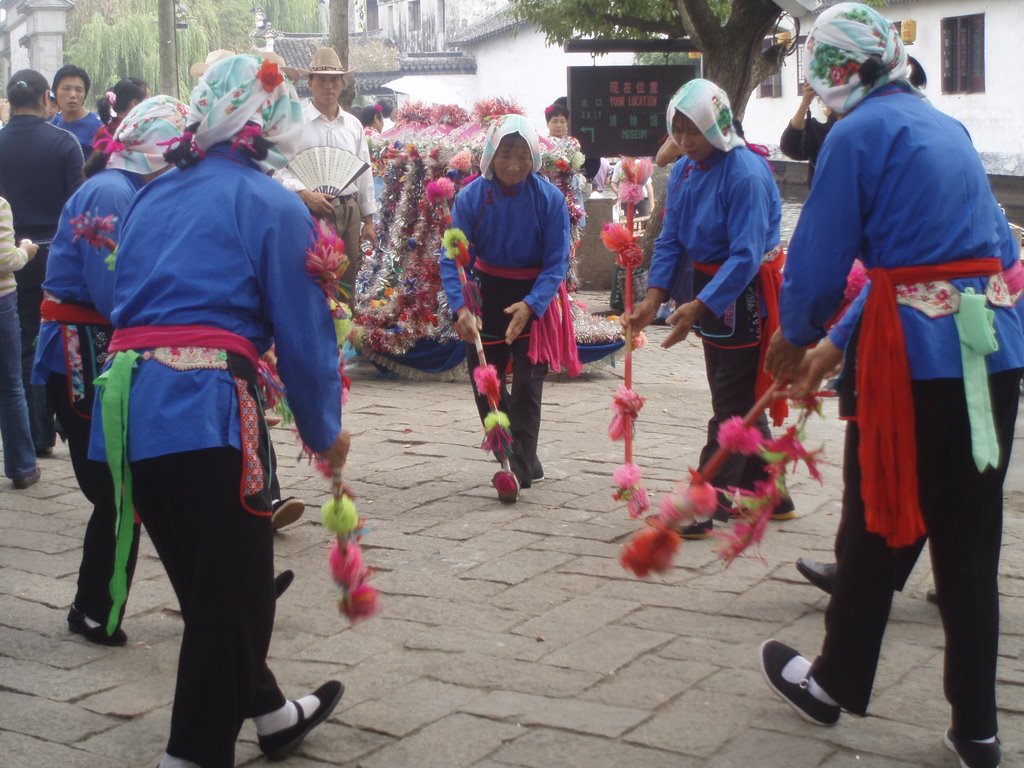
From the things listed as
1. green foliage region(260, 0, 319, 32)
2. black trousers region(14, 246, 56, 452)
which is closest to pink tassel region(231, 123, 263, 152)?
black trousers region(14, 246, 56, 452)

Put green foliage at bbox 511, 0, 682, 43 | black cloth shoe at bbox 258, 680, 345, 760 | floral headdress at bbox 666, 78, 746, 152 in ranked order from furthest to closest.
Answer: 1. green foliage at bbox 511, 0, 682, 43
2. floral headdress at bbox 666, 78, 746, 152
3. black cloth shoe at bbox 258, 680, 345, 760

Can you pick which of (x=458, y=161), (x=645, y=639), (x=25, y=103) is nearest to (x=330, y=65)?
(x=458, y=161)

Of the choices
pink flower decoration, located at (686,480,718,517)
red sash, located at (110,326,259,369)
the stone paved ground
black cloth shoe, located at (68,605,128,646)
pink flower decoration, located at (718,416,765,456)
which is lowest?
the stone paved ground

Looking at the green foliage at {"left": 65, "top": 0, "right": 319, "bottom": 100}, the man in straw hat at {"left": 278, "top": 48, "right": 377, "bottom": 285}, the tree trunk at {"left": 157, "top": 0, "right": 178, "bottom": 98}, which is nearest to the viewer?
the man in straw hat at {"left": 278, "top": 48, "right": 377, "bottom": 285}

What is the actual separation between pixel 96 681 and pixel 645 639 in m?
1.69

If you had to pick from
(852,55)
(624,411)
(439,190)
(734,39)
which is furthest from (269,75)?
(734,39)

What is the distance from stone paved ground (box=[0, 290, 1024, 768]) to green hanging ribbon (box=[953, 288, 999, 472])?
82cm

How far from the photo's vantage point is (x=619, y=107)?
12.5 meters

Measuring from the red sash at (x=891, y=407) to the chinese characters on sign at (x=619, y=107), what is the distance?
9426 millimetres

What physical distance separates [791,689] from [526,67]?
125ft

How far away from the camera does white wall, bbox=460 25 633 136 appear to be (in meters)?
38.1

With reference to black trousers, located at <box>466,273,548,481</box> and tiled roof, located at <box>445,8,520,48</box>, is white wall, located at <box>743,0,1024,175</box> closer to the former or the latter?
tiled roof, located at <box>445,8,520,48</box>

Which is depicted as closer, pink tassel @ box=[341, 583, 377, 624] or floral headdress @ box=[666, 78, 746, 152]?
pink tassel @ box=[341, 583, 377, 624]

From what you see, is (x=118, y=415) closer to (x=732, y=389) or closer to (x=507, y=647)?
(x=507, y=647)
